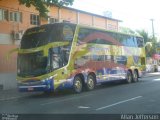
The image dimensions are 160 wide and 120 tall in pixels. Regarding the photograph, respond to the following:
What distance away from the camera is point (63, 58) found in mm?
21031

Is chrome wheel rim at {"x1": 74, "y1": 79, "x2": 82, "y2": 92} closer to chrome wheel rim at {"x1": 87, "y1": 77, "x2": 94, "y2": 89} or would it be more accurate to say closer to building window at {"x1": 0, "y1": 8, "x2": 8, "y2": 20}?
chrome wheel rim at {"x1": 87, "y1": 77, "x2": 94, "y2": 89}

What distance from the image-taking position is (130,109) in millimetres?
13375

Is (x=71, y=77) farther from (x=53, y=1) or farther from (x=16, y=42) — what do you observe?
(x=16, y=42)

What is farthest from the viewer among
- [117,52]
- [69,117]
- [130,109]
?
[117,52]

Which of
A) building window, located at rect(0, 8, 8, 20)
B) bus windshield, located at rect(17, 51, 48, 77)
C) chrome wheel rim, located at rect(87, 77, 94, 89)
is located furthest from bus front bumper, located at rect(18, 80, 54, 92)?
building window, located at rect(0, 8, 8, 20)

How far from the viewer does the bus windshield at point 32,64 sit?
20.3 meters

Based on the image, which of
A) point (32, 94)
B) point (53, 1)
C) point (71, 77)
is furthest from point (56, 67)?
point (53, 1)

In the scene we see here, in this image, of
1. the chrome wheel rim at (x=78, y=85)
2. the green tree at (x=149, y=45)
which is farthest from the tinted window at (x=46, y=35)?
the green tree at (x=149, y=45)

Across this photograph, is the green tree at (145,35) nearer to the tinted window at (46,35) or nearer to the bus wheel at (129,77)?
the bus wheel at (129,77)

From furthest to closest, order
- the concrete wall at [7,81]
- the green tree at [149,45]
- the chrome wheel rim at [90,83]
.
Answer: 1. the green tree at [149,45]
2. the concrete wall at [7,81]
3. the chrome wheel rim at [90,83]

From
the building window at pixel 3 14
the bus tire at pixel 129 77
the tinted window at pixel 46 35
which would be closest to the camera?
the tinted window at pixel 46 35

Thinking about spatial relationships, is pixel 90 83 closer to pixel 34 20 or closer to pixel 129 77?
pixel 129 77

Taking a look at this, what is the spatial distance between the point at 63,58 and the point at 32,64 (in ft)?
5.49

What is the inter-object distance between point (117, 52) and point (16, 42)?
299 inches
